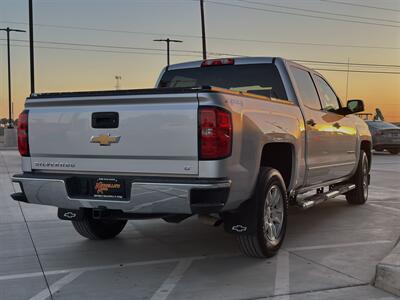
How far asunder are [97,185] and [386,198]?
21.4 ft

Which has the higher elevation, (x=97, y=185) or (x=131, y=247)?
(x=97, y=185)

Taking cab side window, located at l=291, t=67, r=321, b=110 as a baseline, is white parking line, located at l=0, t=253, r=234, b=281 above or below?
below

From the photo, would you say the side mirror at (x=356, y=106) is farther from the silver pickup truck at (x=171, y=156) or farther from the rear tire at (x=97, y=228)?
the rear tire at (x=97, y=228)

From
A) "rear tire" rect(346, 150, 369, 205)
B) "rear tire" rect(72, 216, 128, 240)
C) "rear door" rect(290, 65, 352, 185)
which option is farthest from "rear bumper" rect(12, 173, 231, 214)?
"rear tire" rect(346, 150, 369, 205)

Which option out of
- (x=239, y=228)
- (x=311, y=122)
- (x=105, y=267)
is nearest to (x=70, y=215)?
(x=105, y=267)

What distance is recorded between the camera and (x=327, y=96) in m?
7.54

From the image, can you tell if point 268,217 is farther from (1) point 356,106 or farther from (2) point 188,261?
(1) point 356,106

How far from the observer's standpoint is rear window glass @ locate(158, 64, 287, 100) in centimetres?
635

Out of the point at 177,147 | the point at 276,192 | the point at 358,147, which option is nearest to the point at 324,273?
the point at 276,192

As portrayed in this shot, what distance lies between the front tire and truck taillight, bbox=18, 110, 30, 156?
88.0 inches

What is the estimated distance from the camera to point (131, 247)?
6008mm

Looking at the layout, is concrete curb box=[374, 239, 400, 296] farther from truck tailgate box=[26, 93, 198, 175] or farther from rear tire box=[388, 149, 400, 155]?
rear tire box=[388, 149, 400, 155]

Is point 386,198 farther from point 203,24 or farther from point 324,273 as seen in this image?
point 203,24

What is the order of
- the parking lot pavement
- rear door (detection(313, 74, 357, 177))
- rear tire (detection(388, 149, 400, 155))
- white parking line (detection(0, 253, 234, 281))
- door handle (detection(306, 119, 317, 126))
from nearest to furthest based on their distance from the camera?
the parking lot pavement → white parking line (detection(0, 253, 234, 281)) → door handle (detection(306, 119, 317, 126)) → rear door (detection(313, 74, 357, 177)) → rear tire (detection(388, 149, 400, 155))
